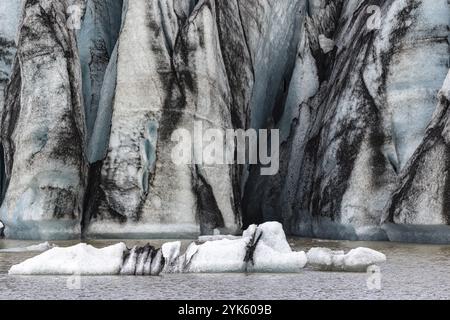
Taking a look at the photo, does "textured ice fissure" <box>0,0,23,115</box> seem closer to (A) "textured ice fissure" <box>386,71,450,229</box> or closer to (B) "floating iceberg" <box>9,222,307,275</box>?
(A) "textured ice fissure" <box>386,71,450,229</box>

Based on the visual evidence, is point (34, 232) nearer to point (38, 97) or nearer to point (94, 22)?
point (38, 97)

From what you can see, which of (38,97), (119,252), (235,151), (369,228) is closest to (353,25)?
(235,151)

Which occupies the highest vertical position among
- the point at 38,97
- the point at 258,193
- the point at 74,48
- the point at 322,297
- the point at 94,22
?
the point at 94,22

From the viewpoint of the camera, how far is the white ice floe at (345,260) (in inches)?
382

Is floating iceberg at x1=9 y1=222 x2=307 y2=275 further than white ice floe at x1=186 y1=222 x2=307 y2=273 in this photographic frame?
No

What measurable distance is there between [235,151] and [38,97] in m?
6.17

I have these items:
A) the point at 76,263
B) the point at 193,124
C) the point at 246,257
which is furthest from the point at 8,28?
the point at 246,257

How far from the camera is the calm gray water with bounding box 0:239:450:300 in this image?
23.2 feet

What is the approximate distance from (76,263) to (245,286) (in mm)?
2613

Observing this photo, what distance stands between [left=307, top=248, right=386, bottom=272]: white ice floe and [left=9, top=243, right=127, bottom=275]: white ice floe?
3048mm

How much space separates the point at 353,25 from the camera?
21703 millimetres
